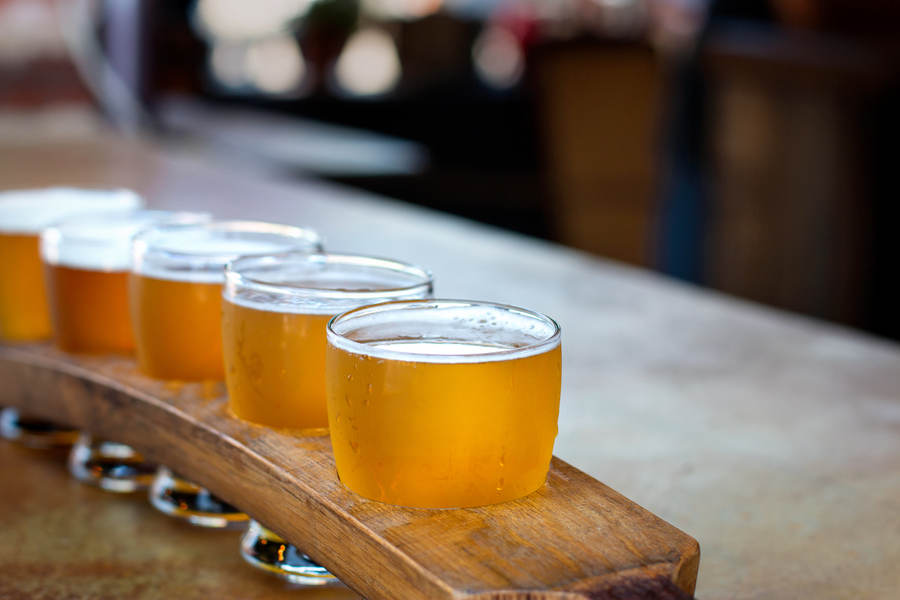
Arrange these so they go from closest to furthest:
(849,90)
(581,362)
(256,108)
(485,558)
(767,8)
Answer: (485,558) < (581,362) < (849,90) < (767,8) < (256,108)

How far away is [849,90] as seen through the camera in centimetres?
335

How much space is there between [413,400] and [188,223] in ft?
1.16

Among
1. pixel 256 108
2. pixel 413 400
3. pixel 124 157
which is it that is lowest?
pixel 256 108

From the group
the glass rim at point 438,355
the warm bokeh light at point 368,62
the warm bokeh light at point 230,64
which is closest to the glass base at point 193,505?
the glass rim at point 438,355

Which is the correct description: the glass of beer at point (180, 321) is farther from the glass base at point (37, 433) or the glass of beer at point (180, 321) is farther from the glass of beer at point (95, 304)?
the glass base at point (37, 433)

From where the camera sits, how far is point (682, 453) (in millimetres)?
954

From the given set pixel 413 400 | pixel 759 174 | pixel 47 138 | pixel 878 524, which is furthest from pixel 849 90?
pixel 413 400

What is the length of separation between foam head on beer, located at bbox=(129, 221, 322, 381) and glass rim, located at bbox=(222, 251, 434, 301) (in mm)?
28

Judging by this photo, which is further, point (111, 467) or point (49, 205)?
point (49, 205)

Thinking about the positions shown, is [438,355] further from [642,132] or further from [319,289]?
[642,132]

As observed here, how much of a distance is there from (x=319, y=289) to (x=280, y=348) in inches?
1.7

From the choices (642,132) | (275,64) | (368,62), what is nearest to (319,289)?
(642,132)

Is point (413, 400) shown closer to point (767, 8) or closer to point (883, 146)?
point (883, 146)

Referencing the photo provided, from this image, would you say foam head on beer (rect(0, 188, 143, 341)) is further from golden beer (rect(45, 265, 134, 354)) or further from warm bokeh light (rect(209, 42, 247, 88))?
warm bokeh light (rect(209, 42, 247, 88))
